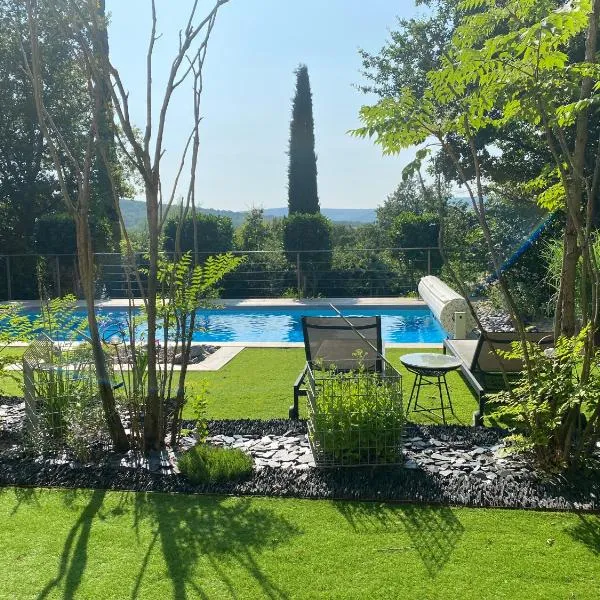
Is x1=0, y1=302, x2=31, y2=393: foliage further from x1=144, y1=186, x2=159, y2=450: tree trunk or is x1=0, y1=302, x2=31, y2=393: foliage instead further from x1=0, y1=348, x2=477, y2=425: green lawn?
x1=144, y1=186, x2=159, y2=450: tree trunk

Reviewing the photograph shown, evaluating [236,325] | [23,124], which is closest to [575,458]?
[236,325]

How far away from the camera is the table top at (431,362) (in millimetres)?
4996

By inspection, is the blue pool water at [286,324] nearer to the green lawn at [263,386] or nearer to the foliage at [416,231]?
the foliage at [416,231]

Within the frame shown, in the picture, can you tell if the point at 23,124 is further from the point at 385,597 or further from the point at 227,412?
the point at 385,597

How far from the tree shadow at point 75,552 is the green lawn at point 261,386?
117 centimetres

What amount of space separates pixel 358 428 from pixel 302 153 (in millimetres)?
18760

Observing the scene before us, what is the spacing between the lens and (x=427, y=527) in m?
3.17

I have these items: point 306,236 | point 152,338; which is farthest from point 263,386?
point 306,236

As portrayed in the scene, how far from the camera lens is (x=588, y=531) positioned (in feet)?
10.2

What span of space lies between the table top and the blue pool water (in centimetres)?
613

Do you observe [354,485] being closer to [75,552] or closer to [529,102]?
[75,552]

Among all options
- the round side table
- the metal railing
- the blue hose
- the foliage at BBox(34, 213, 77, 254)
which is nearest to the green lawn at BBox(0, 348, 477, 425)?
the round side table

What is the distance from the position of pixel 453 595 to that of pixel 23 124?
1914 cm

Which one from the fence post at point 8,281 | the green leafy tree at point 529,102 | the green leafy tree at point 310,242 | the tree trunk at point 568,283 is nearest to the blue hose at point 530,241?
the green leafy tree at point 310,242
